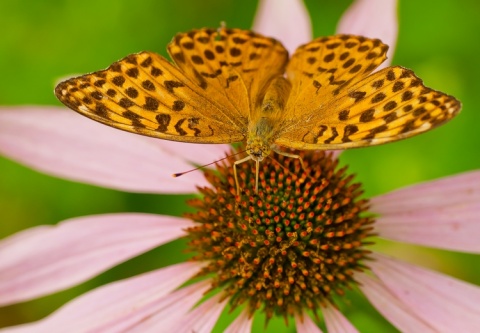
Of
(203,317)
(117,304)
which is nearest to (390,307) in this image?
(203,317)

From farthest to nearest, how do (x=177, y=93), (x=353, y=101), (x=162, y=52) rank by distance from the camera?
1. (x=162, y=52)
2. (x=177, y=93)
3. (x=353, y=101)

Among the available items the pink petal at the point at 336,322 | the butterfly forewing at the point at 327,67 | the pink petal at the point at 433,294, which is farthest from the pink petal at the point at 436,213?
the butterfly forewing at the point at 327,67

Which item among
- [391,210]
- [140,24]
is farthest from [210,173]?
[140,24]

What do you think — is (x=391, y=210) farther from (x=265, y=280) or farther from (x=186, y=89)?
(x=186, y=89)

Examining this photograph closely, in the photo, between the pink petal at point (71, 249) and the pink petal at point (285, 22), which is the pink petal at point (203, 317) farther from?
the pink petal at point (285, 22)

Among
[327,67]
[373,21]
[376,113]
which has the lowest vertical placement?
[376,113]

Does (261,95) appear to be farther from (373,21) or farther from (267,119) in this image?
(373,21)
